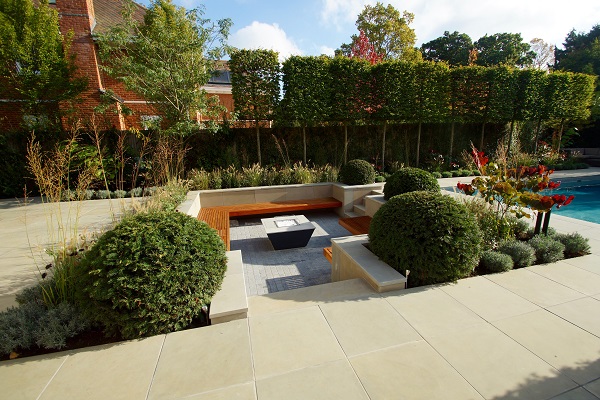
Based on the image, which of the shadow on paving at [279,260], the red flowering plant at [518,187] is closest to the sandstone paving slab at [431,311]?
the shadow on paving at [279,260]

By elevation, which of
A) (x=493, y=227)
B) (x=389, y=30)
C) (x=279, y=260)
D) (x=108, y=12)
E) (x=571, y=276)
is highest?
(x=389, y=30)

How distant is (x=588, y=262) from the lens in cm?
313

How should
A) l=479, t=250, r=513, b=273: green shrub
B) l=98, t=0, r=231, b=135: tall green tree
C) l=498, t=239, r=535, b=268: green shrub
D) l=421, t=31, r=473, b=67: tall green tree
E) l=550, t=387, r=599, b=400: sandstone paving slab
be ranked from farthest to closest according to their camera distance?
l=421, t=31, r=473, b=67: tall green tree
l=98, t=0, r=231, b=135: tall green tree
l=498, t=239, r=535, b=268: green shrub
l=479, t=250, r=513, b=273: green shrub
l=550, t=387, r=599, b=400: sandstone paving slab

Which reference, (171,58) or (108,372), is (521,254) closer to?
(108,372)

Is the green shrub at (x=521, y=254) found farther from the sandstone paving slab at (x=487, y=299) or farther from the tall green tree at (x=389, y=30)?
the tall green tree at (x=389, y=30)

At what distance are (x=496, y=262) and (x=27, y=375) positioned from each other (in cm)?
407

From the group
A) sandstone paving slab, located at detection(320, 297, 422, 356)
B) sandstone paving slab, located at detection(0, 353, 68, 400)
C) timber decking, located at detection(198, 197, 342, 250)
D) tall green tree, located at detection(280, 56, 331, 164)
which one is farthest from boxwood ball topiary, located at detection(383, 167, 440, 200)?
sandstone paving slab, located at detection(0, 353, 68, 400)

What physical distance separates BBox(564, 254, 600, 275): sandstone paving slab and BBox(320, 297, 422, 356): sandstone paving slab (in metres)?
2.49

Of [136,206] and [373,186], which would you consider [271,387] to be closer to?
[136,206]

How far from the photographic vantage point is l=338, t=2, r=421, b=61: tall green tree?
723 inches

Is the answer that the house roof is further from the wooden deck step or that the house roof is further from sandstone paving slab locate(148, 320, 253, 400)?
sandstone paving slab locate(148, 320, 253, 400)

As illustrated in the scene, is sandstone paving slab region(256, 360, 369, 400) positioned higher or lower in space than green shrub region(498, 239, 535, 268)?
lower

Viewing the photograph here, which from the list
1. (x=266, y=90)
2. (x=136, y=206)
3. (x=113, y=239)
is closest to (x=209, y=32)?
(x=266, y=90)

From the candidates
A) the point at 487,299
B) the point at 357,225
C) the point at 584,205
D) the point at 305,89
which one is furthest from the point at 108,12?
the point at 584,205
